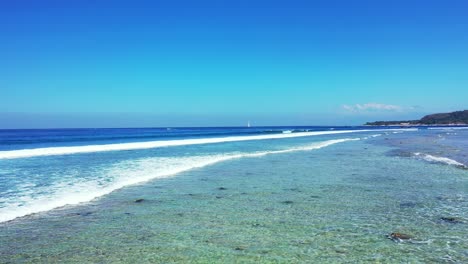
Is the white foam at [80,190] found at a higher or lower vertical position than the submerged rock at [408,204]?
higher

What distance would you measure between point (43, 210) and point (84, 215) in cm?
124

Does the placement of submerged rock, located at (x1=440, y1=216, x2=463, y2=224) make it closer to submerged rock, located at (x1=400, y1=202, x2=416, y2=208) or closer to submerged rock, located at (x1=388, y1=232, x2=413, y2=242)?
submerged rock, located at (x1=400, y1=202, x2=416, y2=208)

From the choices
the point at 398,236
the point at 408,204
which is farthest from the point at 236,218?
the point at 408,204

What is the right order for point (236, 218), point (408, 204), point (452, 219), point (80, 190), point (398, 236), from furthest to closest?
point (80, 190), point (408, 204), point (236, 218), point (452, 219), point (398, 236)

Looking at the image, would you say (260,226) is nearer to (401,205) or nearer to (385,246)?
(385,246)

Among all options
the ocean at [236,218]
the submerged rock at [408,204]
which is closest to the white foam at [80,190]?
the ocean at [236,218]

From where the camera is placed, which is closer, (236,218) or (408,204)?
(236,218)

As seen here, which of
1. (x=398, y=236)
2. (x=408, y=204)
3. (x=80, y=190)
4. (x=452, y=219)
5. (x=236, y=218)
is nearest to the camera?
(x=398, y=236)

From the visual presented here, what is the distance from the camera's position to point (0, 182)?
13.9 metres

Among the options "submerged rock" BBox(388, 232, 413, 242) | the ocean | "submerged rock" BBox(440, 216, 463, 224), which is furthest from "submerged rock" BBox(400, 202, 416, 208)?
"submerged rock" BBox(388, 232, 413, 242)

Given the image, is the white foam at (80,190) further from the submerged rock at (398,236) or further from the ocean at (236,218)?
the submerged rock at (398,236)

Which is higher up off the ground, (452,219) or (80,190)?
(80,190)

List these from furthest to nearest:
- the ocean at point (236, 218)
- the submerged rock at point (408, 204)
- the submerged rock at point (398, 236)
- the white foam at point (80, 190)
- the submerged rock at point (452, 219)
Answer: the submerged rock at point (408, 204)
the white foam at point (80, 190)
the submerged rock at point (452, 219)
the submerged rock at point (398, 236)
the ocean at point (236, 218)

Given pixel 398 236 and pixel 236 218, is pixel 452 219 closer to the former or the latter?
pixel 398 236
